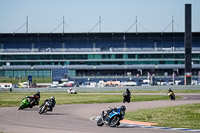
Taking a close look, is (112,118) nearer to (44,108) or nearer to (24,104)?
(44,108)

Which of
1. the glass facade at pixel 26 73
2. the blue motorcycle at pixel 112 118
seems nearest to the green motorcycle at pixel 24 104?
the blue motorcycle at pixel 112 118

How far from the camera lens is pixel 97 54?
132875 mm

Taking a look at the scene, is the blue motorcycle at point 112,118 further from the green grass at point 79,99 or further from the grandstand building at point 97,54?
the grandstand building at point 97,54

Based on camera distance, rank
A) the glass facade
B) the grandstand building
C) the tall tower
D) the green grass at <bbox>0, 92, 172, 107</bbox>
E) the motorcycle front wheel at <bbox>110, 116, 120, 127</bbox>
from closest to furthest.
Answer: the motorcycle front wheel at <bbox>110, 116, 120, 127</bbox> → the green grass at <bbox>0, 92, 172, 107</bbox> → the tall tower → the glass facade → the grandstand building

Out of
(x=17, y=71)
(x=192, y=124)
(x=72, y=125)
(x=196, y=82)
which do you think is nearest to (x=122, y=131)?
(x=72, y=125)

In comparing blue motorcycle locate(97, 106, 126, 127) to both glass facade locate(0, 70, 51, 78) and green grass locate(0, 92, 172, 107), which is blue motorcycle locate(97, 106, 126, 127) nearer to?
green grass locate(0, 92, 172, 107)

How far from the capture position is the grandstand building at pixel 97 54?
130625 mm

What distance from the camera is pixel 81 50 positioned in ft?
442

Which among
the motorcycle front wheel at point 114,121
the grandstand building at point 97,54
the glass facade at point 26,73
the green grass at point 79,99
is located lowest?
the green grass at point 79,99

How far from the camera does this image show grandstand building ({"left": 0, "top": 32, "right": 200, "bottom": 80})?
13062cm

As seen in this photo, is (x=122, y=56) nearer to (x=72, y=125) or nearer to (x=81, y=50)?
(x=81, y=50)

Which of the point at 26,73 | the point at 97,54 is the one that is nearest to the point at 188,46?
the point at 97,54

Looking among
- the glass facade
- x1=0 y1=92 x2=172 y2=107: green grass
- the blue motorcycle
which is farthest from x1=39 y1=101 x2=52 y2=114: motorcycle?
the glass facade

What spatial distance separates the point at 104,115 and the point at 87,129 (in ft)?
7.76
